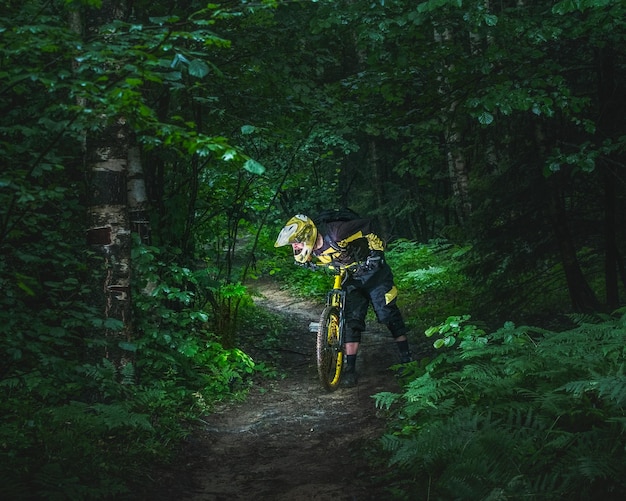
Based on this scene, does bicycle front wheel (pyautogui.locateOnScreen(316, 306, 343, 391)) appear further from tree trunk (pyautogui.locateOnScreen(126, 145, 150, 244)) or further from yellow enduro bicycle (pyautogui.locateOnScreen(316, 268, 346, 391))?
tree trunk (pyautogui.locateOnScreen(126, 145, 150, 244))

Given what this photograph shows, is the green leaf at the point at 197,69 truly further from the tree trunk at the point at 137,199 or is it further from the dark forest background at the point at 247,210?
the tree trunk at the point at 137,199

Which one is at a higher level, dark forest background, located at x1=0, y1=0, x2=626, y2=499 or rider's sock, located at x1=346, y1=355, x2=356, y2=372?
dark forest background, located at x1=0, y1=0, x2=626, y2=499

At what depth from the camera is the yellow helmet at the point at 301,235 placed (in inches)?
301

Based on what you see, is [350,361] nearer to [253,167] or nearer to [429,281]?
[253,167]

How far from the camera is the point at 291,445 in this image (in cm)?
630

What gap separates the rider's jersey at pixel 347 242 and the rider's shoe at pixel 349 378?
1.54 metres

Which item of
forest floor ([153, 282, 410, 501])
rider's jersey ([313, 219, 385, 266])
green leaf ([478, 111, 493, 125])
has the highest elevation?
green leaf ([478, 111, 493, 125])

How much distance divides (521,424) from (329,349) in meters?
3.58

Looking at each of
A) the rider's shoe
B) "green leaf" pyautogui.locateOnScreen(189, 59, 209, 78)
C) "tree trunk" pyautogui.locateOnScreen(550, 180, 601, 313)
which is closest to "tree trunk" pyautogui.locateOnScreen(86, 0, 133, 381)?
"green leaf" pyautogui.locateOnScreen(189, 59, 209, 78)

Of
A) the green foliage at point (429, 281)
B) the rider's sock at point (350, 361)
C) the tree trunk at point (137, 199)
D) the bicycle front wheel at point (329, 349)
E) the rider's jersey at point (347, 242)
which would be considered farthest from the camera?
the green foliage at point (429, 281)

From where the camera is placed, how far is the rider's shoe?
8.24 meters

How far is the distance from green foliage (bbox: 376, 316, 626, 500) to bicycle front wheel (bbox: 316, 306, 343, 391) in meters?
1.72

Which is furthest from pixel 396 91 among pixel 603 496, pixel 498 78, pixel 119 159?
pixel 603 496

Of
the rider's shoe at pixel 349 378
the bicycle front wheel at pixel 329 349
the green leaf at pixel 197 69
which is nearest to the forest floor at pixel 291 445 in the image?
the rider's shoe at pixel 349 378
